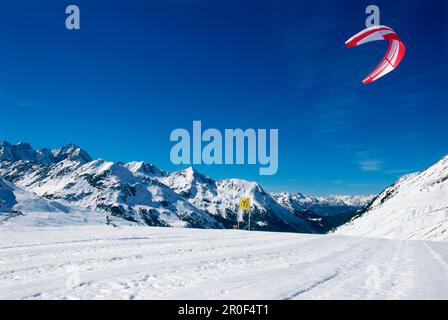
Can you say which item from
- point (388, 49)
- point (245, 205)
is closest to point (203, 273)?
point (388, 49)

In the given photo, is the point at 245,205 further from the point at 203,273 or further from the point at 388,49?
the point at 203,273

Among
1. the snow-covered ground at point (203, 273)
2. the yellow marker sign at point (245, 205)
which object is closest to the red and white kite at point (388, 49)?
the snow-covered ground at point (203, 273)

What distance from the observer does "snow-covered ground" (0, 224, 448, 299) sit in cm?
776

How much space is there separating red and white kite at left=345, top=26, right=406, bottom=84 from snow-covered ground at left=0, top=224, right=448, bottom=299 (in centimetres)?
1555

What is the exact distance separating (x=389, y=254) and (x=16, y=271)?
546 inches

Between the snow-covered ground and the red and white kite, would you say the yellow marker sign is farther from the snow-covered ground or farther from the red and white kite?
the snow-covered ground

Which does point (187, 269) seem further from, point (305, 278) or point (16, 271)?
point (16, 271)

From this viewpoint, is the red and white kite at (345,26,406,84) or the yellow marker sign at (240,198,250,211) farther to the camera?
the yellow marker sign at (240,198,250,211)

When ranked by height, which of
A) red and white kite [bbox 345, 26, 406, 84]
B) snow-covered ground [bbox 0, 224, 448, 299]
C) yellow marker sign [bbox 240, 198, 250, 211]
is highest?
red and white kite [bbox 345, 26, 406, 84]

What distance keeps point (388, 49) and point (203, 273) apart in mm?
25279

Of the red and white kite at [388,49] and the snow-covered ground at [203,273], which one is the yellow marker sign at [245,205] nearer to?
the red and white kite at [388,49]

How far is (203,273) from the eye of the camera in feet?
32.1

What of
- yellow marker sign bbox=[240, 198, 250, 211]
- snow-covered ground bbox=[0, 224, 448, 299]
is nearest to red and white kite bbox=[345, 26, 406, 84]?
snow-covered ground bbox=[0, 224, 448, 299]

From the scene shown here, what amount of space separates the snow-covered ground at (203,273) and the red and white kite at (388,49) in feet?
51.0
